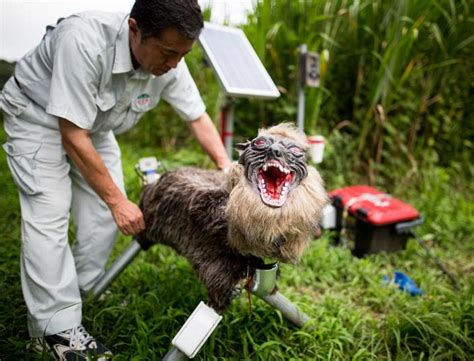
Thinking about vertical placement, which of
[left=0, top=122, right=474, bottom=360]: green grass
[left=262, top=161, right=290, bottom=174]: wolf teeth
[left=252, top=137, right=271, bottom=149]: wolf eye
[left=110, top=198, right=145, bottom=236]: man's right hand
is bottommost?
[left=0, top=122, right=474, bottom=360]: green grass

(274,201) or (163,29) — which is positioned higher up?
(163,29)

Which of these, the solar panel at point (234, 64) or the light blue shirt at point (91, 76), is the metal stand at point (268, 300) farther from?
the solar panel at point (234, 64)

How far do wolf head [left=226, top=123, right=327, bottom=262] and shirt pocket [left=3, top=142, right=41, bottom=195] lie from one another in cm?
98

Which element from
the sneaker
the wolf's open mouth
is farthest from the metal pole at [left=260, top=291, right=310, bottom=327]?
the sneaker

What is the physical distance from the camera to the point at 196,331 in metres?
1.58

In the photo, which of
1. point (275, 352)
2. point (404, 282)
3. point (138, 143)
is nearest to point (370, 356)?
point (275, 352)

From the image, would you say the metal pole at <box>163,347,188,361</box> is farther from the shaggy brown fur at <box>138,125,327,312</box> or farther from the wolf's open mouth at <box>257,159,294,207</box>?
the wolf's open mouth at <box>257,159,294,207</box>

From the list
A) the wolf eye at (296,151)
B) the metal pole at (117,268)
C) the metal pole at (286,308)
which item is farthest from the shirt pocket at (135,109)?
the metal pole at (286,308)

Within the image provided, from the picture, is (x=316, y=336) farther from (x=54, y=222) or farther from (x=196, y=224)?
(x=54, y=222)

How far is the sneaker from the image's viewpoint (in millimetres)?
1804

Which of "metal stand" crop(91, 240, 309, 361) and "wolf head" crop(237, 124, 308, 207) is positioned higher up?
"wolf head" crop(237, 124, 308, 207)

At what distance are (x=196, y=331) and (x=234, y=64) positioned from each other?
169 centimetres

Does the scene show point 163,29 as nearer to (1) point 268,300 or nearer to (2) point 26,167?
(2) point 26,167

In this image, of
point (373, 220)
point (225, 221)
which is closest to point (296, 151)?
point (225, 221)
